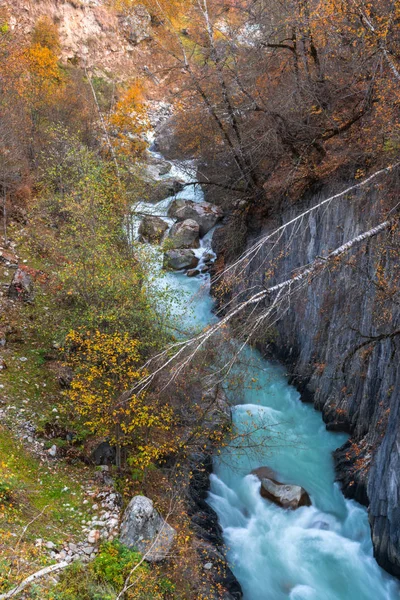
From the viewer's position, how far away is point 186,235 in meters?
18.7

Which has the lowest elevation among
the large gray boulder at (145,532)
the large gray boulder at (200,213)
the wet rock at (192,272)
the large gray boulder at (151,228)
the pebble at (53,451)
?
the pebble at (53,451)

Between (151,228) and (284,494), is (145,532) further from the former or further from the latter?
(151,228)

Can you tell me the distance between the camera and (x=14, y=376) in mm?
9703

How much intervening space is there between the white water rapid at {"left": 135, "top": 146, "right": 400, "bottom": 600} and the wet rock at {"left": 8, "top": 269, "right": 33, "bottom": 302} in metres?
5.18

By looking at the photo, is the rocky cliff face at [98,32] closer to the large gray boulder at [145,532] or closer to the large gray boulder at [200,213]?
the large gray boulder at [200,213]

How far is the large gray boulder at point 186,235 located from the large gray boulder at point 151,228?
702mm

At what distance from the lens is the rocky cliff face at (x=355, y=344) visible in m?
8.03

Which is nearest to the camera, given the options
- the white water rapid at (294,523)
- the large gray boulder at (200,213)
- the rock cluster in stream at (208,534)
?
the rock cluster in stream at (208,534)

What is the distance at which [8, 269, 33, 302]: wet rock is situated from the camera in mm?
12250

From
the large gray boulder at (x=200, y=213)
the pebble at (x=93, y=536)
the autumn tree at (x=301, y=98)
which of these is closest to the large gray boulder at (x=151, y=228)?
the large gray boulder at (x=200, y=213)

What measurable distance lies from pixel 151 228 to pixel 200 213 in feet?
7.90

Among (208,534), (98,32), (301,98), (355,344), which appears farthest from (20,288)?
(98,32)

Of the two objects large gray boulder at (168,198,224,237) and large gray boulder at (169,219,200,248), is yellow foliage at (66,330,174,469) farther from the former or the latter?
large gray boulder at (168,198,224,237)

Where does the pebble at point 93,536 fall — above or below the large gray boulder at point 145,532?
below
